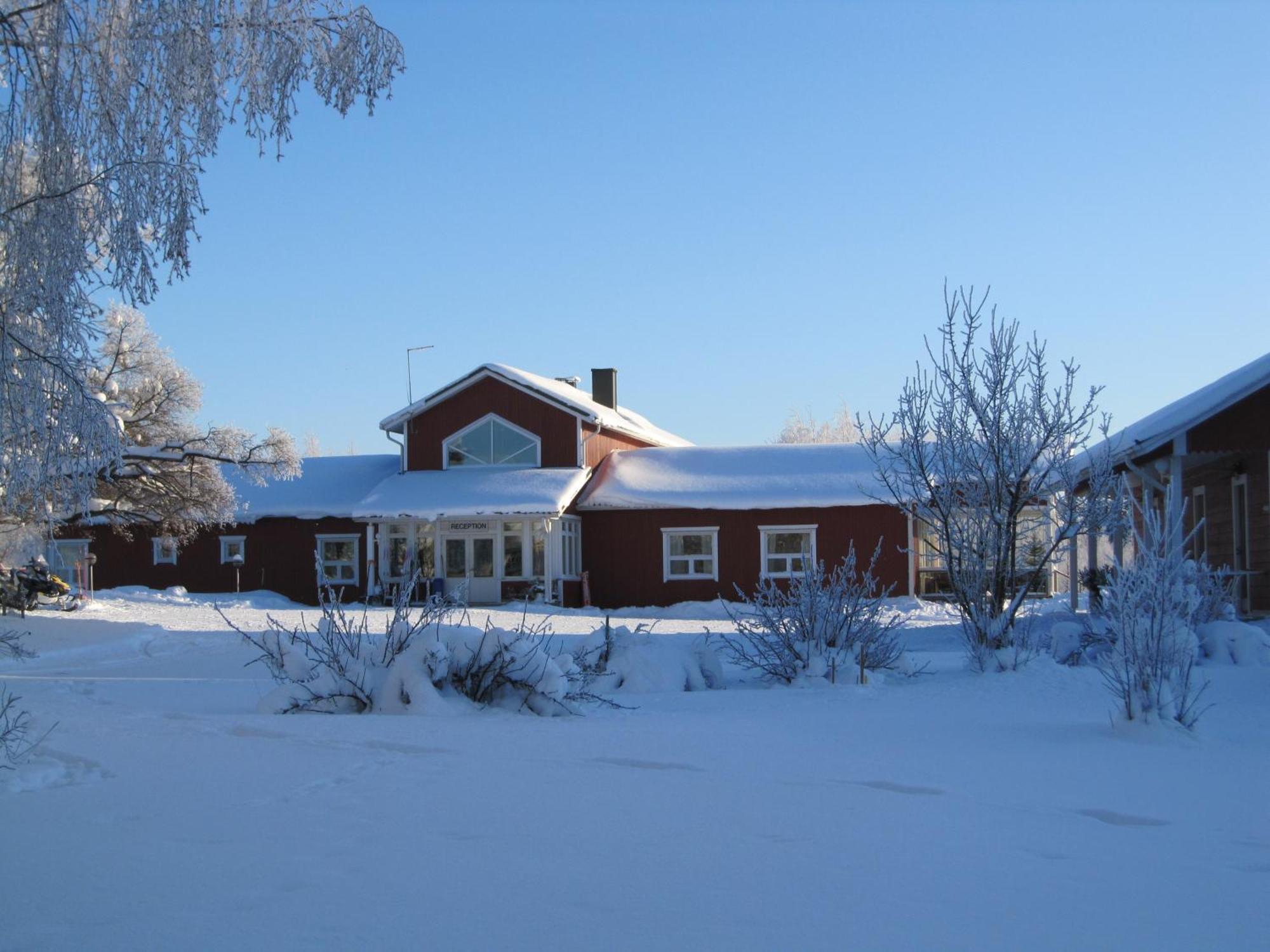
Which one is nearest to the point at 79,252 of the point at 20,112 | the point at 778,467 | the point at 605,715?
the point at 20,112

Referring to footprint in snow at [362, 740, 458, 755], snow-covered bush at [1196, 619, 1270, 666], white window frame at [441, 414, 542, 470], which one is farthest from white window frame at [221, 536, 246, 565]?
footprint in snow at [362, 740, 458, 755]

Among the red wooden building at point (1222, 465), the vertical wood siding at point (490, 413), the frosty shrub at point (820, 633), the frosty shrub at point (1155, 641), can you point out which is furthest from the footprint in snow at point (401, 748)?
the vertical wood siding at point (490, 413)

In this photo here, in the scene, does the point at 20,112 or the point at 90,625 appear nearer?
the point at 20,112

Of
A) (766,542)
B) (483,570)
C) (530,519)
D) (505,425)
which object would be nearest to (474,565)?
(483,570)

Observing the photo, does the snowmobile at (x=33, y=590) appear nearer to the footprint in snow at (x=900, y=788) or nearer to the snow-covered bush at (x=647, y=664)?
the snow-covered bush at (x=647, y=664)

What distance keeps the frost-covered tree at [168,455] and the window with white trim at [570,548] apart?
7.03 m

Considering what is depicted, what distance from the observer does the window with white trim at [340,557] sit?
Answer: 32.1 m

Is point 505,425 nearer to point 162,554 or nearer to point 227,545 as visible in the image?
point 227,545

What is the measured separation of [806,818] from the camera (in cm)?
568

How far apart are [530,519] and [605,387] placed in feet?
29.5

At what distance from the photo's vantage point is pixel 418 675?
364 inches

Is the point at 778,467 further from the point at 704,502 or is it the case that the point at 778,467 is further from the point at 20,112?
the point at 20,112

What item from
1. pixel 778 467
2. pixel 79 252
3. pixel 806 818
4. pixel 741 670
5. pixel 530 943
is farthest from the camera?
pixel 778 467

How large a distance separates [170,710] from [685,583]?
21.1 m
